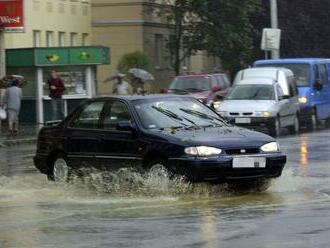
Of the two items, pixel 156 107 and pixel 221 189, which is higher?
pixel 156 107

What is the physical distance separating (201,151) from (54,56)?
19.4 m

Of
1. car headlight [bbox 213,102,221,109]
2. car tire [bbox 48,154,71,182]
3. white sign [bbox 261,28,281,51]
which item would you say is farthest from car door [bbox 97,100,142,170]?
white sign [bbox 261,28,281,51]

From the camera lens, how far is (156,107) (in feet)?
41.8

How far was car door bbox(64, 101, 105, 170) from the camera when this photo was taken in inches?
507

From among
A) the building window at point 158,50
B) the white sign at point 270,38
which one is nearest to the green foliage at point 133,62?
the white sign at point 270,38

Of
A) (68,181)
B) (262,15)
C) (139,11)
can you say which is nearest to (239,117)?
(68,181)

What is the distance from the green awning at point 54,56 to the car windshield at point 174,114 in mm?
17162

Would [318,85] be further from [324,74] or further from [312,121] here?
[324,74]

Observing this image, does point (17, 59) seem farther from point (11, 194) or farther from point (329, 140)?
point (11, 194)

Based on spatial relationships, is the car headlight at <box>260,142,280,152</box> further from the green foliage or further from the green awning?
the green foliage

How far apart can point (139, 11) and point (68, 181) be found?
35251 mm

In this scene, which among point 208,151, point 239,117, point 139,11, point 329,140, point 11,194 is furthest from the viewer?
point 139,11

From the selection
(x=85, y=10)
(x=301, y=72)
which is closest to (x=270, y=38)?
(x=301, y=72)

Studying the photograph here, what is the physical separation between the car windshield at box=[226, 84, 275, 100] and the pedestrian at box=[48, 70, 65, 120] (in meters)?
5.96
